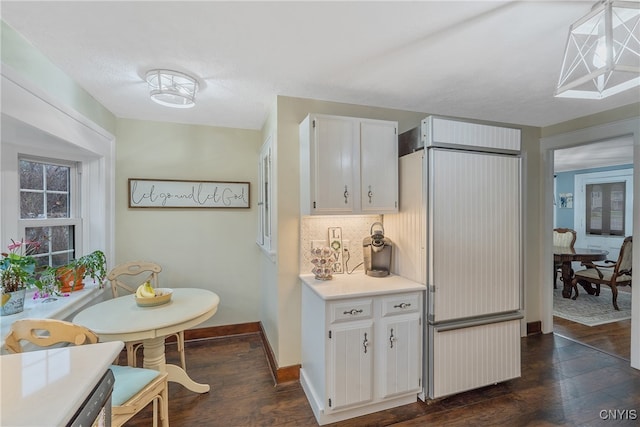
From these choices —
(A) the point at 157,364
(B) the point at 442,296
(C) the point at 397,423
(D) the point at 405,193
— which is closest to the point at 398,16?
(D) the point at 405,193

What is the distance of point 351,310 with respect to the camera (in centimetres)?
200

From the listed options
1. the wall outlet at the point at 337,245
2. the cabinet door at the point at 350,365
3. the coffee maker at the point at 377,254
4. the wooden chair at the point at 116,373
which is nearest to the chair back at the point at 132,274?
the wooden chair at the point at 116,373

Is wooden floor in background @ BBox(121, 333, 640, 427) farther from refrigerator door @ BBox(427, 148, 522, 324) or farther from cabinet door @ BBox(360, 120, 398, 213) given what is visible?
cabinet door @ BBox(360, 120, 398, 213)

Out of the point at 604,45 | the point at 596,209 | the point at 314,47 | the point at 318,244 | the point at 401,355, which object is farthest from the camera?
the point at 596,209

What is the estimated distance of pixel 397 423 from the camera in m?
1.98

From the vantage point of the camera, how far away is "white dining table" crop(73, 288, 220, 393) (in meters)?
1.76

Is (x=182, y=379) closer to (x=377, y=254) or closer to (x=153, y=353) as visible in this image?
(x=153, y=353)

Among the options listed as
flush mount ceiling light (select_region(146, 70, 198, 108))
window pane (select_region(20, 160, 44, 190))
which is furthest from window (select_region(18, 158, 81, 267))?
flush mount ceiling light (select_region(146, 70, 198, 108))

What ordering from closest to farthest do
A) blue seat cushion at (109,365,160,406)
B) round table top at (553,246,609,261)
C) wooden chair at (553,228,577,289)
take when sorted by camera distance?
blue seat cushion at (109,365,160,406)
round table top at (553,246,609,261)
wooden chair at (553,228,577,289)

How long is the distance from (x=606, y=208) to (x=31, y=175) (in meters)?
9.52

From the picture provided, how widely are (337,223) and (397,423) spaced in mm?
1527

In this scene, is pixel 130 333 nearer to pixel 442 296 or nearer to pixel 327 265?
pixel 327 265

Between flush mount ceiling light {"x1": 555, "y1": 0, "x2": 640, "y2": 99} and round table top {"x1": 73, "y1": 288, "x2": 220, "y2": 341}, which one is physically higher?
flush mount ceiling light {"x1": 555, "y1": 0, "x2": 640, "y2": 99}

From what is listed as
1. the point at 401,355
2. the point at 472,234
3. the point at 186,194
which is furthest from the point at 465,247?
the point at 186,194
